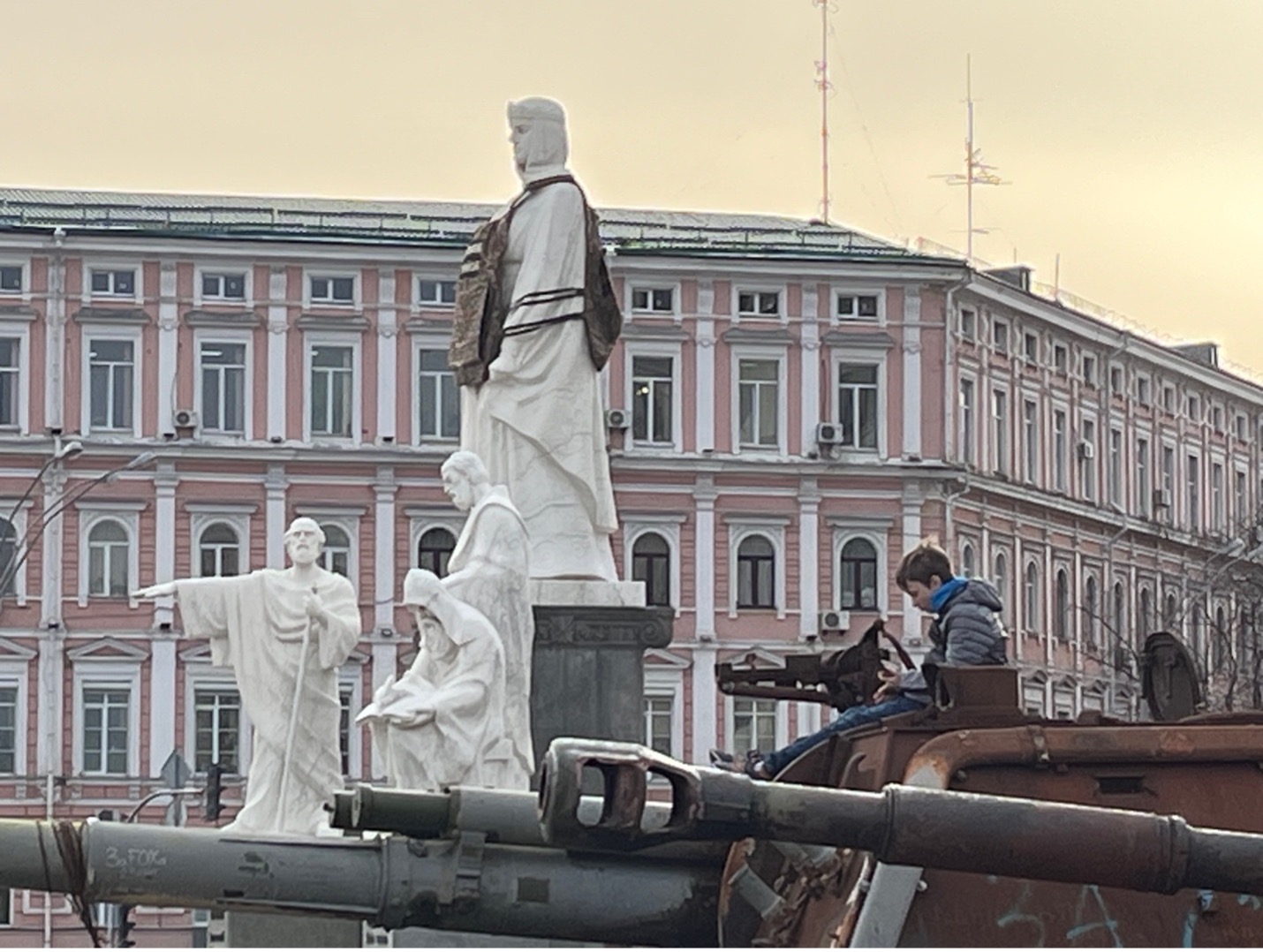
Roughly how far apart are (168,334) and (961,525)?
16515 mm

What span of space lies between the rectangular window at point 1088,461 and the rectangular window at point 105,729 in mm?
23156

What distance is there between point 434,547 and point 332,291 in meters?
5.28

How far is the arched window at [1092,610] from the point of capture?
7969 centimetres

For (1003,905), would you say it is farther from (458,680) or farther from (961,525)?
(961,525)

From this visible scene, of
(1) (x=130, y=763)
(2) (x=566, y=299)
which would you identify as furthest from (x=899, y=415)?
(2) (x=566, y=299)

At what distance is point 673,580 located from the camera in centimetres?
7238

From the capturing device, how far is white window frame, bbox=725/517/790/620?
72.4m

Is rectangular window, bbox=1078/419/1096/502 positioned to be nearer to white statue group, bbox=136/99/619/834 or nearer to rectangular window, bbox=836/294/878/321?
rectangular window, bbox=836/294/878/321

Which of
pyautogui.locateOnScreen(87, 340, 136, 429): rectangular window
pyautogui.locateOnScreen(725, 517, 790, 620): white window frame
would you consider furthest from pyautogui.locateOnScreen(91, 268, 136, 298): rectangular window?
pyautogui.locateOnScreen(725, 517, 790, 620): white window frame

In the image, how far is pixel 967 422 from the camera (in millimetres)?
75562

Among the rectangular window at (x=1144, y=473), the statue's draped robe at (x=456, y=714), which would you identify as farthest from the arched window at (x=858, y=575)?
the statue's draped robe at (x=456, y=714)

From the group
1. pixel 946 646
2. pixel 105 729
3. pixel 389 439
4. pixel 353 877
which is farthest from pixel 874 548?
pixel 353 877

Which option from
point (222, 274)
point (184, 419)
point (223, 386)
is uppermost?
point (222, 274)

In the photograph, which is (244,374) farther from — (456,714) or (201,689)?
(456,714)
